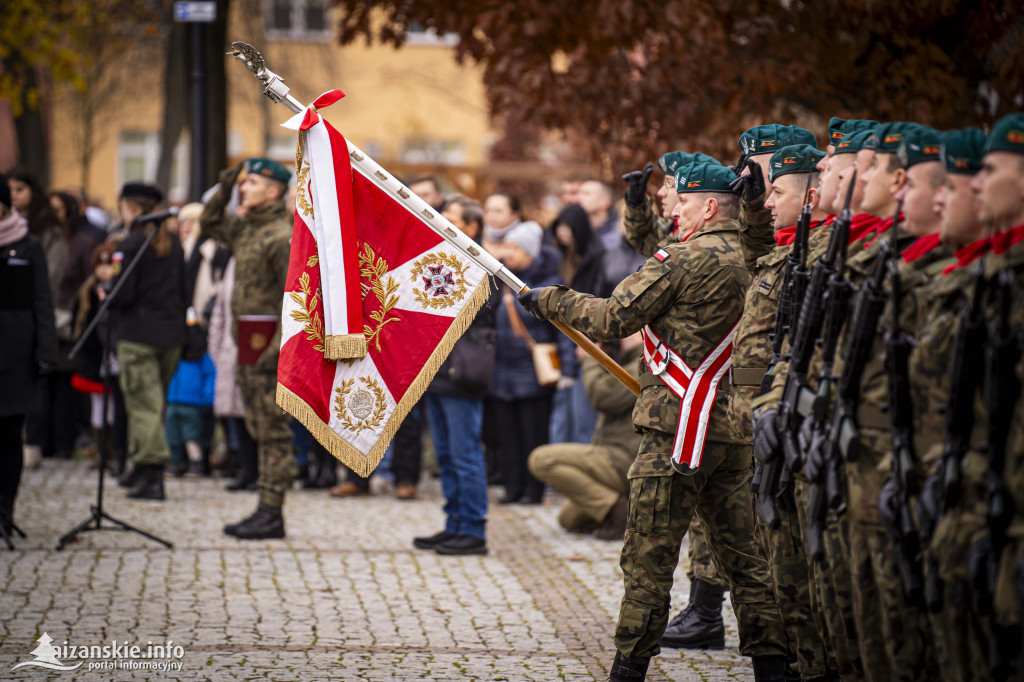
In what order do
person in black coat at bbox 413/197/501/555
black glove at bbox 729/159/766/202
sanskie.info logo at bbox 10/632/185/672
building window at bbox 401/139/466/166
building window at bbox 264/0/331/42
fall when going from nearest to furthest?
black glove at bbox 729/159/766/202 → sanskie.info logo at bbox 10/632/185/672 → person in black coat at bbox 413/197/501/555 → building window at bbox 401/139/466/166 → building window at bbox 264/0/331/42

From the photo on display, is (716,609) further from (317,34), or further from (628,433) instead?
(317,34)

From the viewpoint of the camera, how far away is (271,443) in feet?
26.2

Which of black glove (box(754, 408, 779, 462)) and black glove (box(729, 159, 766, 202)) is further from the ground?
black glove (box(729, 159, 766, 202))

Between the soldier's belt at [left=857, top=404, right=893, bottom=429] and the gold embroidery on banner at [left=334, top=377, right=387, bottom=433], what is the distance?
247 cm

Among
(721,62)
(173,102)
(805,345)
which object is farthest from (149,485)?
(173,102)

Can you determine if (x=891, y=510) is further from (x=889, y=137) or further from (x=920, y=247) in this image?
(x=889, y=137)

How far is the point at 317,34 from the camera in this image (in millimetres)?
29078

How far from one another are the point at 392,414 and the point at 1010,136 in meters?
3.13

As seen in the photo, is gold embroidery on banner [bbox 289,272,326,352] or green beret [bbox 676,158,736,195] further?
gold embroidery on banner [bbox 289,272,326,352]

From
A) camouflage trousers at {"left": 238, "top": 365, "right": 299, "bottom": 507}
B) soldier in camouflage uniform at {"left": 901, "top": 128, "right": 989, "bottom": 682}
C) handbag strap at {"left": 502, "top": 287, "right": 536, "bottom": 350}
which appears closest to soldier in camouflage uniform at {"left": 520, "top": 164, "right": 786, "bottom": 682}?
soldier in camouflage uniform at {"left": 901, "top": 128, "right": 989, "bottom": 682}

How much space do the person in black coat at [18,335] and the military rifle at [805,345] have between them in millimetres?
5209

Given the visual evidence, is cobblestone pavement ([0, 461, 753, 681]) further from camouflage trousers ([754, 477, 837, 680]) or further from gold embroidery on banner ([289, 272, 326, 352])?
gold embroidery on banner ([289, 272, 326, 352])

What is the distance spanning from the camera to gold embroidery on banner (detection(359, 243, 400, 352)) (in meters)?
5.63

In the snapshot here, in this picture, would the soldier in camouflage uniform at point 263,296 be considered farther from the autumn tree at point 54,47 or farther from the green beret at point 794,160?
the autumn tree at point 54,47
